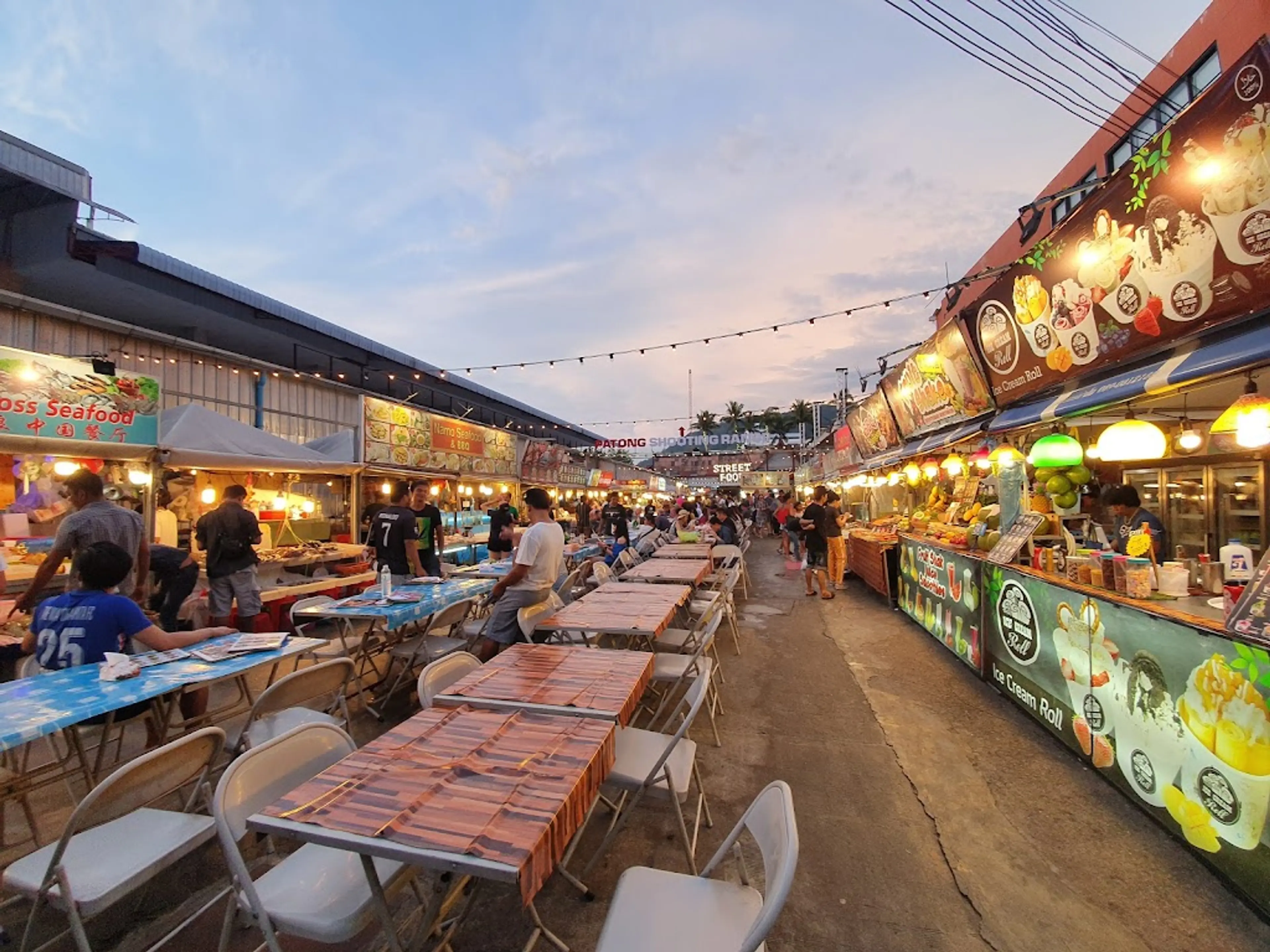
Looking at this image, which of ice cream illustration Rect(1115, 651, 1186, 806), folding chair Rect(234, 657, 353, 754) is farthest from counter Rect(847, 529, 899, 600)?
folding chair Rect(234, 657, 353, 754)

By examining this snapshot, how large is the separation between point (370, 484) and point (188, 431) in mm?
4311

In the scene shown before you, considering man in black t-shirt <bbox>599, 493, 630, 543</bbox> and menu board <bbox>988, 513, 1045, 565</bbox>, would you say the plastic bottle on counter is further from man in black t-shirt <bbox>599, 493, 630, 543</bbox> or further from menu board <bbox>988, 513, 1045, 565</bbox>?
man in black t-shirt <bbox>599, 493, 630, 543</bbox>

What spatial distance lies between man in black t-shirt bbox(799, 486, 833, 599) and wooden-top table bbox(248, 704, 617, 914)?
754 centimetres

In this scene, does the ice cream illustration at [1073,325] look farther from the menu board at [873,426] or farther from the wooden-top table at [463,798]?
the menu board at [873,426]

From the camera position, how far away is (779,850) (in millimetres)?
1480

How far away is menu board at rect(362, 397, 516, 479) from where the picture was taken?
10.5 metres

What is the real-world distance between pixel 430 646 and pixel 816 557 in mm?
7152

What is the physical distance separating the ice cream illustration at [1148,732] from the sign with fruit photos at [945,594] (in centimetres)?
194

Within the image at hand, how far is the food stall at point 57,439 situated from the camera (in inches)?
206

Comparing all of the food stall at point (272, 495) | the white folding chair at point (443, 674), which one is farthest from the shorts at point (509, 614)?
the food stall at point (272, 495)

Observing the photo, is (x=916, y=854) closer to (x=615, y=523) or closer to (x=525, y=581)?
(x=525, y=581)

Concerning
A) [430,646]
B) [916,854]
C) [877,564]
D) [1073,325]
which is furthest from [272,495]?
[1073,325]

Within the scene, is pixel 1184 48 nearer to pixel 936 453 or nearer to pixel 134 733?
pixel 936 453

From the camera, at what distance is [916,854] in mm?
2576
